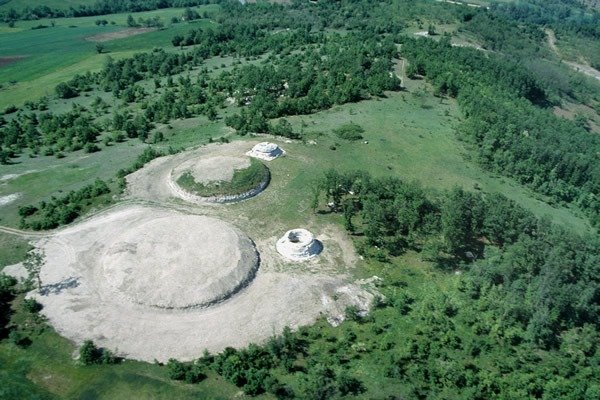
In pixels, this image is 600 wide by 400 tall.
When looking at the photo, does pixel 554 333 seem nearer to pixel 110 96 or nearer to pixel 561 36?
A: pixel 110 96

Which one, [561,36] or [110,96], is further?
[561,36]

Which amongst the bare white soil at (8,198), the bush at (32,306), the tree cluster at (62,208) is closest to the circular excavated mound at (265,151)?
the tree cluster at (62,208)

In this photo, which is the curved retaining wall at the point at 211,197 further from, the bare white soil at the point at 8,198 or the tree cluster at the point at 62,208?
the bare white soil at the point at 8,198

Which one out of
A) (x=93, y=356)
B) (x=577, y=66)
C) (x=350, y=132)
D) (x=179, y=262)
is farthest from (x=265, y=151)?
(x=577, y=66)

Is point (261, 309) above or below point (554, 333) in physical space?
above

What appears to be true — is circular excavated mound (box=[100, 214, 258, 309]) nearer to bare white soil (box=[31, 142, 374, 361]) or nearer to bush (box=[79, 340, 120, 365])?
bare white soil (box=[31, 142, 374, 361])

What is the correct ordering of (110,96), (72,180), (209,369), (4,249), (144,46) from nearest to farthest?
(209,369), (4,249), (72,180), (110,96), (144,46)

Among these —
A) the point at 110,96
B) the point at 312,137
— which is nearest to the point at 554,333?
the point at 312,137
